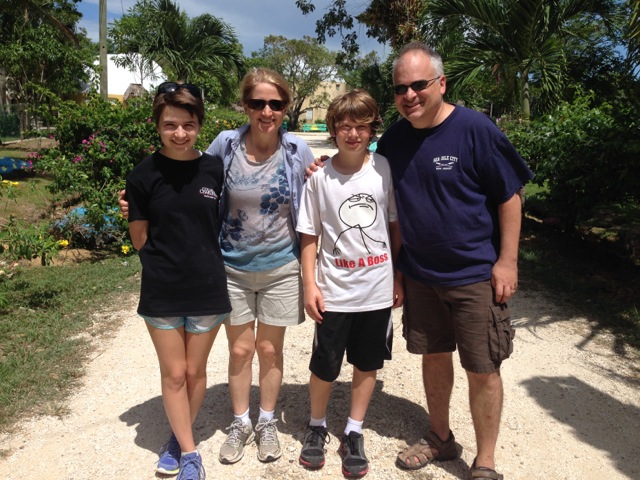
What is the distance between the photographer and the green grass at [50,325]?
10.7 ft

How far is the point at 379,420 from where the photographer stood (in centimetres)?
310

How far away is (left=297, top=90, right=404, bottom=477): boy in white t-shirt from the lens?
2.42 m

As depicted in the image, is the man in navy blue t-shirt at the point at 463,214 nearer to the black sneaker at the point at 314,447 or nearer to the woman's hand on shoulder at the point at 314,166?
the woman's hand on shoulder at the point at 314,166

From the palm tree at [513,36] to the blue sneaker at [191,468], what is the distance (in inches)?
255

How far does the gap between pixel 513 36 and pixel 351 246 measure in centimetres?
618

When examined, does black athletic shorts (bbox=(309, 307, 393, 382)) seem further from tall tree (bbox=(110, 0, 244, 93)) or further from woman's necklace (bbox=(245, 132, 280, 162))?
tall tree (bbox=(110, 0, 244, 93))

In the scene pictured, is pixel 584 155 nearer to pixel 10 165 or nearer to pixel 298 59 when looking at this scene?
pixel 10 165

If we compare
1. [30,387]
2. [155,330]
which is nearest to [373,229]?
[155,330]

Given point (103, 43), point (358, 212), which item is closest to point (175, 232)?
point (358, 212)

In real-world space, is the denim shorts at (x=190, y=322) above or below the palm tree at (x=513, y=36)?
below

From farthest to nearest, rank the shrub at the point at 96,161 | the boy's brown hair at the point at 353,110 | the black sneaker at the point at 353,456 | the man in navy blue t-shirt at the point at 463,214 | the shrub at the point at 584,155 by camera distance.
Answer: the shrub at the point at 96,161
the shrub at the point at 584,155
the black sneaker at the point at 353,456
the boy's brown hair at the point at 353,110
the man in navy blue t-shirt at the point at 463,214

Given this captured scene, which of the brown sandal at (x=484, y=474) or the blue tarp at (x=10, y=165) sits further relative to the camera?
the blue tarp at (x=10, y=165)

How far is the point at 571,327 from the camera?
176 inches

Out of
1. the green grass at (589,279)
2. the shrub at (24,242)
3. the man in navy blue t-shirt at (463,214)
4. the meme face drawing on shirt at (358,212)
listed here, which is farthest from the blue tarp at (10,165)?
the man in navy blue t-shirt at (463,214)
